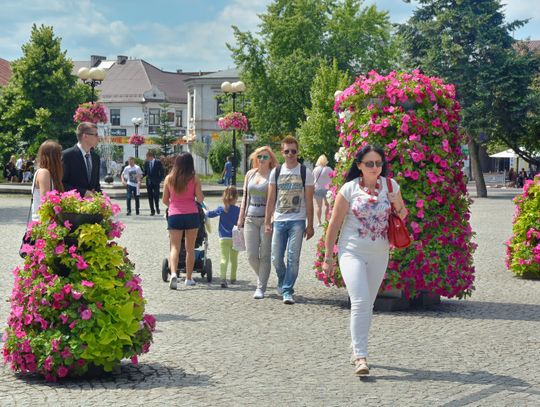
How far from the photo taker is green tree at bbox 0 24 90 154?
199 feet

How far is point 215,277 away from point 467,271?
3985 millimetres

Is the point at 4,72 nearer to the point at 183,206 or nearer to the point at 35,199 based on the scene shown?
the point at 183,206

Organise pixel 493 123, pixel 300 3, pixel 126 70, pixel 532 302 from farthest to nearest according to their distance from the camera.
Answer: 1. pixel 126 70
2. pixel 300 3
3. pixel 493 123
4. pixel 532 302

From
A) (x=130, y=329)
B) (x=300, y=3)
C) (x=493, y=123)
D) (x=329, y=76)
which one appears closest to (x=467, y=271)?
(x=130, y=329)

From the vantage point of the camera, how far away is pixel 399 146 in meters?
10.4

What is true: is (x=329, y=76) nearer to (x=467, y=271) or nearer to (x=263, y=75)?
(x=263, y=75)

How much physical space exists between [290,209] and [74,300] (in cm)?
435

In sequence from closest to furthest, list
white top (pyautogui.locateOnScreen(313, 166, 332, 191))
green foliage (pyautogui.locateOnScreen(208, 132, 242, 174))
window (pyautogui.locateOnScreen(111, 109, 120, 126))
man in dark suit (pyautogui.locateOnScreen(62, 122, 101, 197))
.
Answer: man in dark suit (pyautogui.locateOnScreen(62, 122, 101, 197)) → white top (pyautogui.locateOnScreen(313, 166, 332, 191)) → green foliage (pyautogui.locateOnScreen(208, 132, 242, 174)) → window (pyautogui.locateOnScreen(111, 109, 120, 126))

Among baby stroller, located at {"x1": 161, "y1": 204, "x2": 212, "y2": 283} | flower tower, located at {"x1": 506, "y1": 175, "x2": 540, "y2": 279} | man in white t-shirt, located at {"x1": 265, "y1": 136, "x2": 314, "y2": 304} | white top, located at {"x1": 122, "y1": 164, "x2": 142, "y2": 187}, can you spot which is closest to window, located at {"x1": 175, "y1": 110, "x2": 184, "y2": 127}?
white top, located at {"x1": 122, "y1": 164, "x2": 142, "y2": 187}

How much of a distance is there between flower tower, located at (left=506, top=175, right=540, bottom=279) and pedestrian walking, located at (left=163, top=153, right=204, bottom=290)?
4.54 metres

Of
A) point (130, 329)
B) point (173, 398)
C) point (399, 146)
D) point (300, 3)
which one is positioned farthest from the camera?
point (300, 3)

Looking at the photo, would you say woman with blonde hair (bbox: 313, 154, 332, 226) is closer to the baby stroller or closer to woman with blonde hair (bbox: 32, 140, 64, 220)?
the baby stroller

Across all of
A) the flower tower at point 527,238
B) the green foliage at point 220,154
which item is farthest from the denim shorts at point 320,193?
the green foliage at point 220,154

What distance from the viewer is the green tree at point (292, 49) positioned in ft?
209
